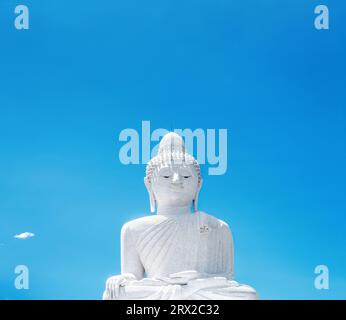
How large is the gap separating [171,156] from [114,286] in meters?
1.87

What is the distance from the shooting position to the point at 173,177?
9.34 meters

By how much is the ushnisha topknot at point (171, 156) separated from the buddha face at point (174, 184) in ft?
0.22

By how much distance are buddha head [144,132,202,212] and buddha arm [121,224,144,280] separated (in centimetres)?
55

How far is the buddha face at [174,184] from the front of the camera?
9352mm

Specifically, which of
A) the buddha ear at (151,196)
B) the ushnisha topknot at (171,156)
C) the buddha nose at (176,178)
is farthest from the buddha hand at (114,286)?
the ushnisha topknot at (171,156)

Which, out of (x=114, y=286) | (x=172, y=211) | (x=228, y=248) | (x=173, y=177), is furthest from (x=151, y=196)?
(x=114, y=286)

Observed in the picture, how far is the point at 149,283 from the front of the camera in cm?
845

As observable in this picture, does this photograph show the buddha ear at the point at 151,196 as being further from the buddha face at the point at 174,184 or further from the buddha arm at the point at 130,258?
the buddha arm at the point at 130,258

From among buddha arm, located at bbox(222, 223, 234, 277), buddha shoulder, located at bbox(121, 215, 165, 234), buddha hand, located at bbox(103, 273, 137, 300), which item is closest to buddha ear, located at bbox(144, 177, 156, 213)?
buddha shoulder, located at bbox(121, 215, 165, 234)

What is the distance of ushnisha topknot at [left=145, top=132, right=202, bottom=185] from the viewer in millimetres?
9469

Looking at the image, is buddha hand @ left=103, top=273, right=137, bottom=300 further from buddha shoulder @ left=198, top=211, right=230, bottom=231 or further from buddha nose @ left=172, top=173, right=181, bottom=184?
buddha nose @ left=172, top=173, right=181, bottom=184

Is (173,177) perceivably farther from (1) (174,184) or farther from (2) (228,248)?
(2) (228,248)
